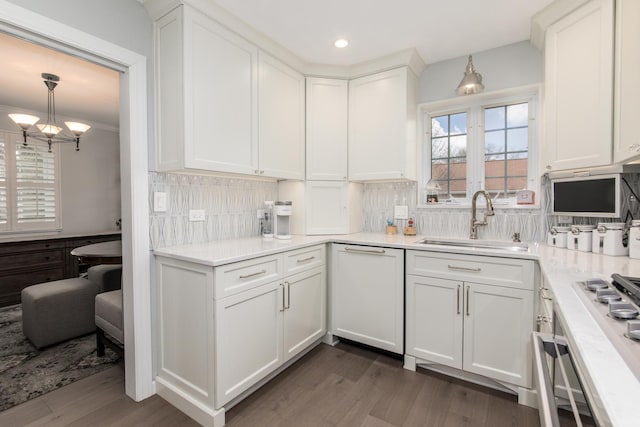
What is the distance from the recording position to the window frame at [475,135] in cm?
242

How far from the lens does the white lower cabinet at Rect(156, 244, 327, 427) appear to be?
163 centimetres

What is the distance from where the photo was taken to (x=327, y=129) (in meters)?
2.79

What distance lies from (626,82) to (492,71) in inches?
43.7

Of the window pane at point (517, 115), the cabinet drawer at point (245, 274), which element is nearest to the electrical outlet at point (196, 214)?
the cabinet drawer at point (245, 274)

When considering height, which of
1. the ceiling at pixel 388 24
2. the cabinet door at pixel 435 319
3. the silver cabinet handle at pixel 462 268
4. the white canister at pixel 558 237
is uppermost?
the ceiling at pixel 388 24

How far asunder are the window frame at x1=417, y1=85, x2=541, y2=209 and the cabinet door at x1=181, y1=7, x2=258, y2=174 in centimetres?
155

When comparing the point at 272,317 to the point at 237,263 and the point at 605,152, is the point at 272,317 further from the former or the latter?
the point at 605,152

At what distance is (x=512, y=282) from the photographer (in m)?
1.85

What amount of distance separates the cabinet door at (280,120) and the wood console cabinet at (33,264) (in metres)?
3.45

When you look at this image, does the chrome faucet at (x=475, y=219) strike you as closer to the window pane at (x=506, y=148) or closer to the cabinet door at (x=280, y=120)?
the window pane at (x=506, y=148)

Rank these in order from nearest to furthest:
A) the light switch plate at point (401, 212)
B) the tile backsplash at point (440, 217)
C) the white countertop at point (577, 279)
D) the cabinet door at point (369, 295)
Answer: the white countertop at point (577, 279) → the cabinet door at point (369, 295) → the tile backsplash at point (440, 217) → the light switch plate at point (401, 212)

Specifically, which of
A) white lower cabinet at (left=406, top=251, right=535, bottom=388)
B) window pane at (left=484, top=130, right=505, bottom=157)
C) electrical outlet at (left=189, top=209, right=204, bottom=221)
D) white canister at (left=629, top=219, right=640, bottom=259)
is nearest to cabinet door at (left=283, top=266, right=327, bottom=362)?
white lower cabinet at (left=406, top=251, right=535, bottom=388)

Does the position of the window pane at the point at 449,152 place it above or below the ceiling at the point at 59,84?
below

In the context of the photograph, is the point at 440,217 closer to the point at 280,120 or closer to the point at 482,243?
the point at 482,243
